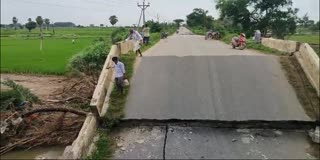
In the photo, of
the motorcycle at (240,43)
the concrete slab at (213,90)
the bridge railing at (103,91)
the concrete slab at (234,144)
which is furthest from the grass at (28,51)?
the motorcycle at (240,43)

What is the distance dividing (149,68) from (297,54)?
13.9 feet

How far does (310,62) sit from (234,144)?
3416 mm

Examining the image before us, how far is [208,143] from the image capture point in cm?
716

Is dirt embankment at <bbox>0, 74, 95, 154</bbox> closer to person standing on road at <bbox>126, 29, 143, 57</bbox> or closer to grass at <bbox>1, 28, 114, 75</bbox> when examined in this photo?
grass at <bbox>1, 28, 114, 75</bbox>

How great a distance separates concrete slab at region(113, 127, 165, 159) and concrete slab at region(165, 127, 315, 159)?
211mm

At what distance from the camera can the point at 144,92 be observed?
904 centimetres

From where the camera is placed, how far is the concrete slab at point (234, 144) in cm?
672

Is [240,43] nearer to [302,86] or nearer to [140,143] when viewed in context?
[302,86]

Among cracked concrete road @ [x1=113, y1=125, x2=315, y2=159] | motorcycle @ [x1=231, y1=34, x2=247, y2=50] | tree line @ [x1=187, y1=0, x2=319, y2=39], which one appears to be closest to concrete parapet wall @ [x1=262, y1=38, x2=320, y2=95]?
cracked concrete road @ [x1=113, y1=125, x2=315, y2=159]

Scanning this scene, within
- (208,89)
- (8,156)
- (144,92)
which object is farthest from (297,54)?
(8,156)

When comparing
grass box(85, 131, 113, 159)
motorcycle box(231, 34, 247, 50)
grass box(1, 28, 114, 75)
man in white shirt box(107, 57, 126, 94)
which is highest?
motorcycle box(231, 34, 247, 50)

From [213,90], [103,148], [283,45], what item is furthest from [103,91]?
[283,45]

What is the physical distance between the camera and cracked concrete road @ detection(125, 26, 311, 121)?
7914 mm

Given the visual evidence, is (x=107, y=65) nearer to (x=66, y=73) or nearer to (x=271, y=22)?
(x=66, y=73)
